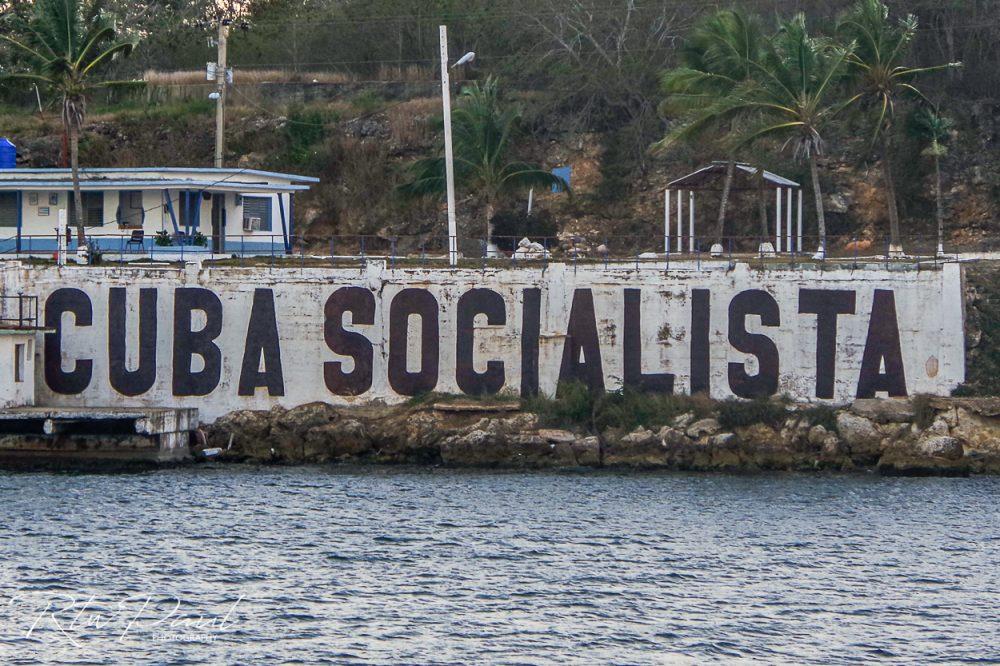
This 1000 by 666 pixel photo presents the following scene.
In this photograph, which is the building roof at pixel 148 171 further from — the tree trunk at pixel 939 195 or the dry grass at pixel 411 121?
the tree trunk at pixel 939 195

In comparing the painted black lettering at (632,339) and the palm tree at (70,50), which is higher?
the palm tree at (70,50)

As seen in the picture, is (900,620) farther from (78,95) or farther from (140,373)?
(78,95)

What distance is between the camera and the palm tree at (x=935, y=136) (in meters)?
58.3

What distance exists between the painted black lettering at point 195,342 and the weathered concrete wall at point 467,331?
39 mm

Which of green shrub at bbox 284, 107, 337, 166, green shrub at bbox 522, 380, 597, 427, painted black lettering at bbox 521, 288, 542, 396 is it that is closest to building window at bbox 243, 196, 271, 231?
painted black lettering at bbox 521, 288, 542, 396

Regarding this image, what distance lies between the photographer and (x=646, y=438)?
41.1 meters

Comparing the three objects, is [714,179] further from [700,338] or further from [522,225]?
[700,338]

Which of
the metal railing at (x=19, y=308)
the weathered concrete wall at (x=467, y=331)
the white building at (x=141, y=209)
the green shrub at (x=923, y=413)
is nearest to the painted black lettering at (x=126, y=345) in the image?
the weathered concrete wall at (x=467, y=331)

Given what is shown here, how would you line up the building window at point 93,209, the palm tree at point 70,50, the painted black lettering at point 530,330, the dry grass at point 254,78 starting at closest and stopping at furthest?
the painted black lettering at point 530,330
the palm tree at point 70,50
the building window at point 93,209
the dry grass at point 254,78

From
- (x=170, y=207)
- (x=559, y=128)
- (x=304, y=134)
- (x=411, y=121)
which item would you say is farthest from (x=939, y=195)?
(x=170, y=207)

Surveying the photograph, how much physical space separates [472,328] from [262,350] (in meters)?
5.81

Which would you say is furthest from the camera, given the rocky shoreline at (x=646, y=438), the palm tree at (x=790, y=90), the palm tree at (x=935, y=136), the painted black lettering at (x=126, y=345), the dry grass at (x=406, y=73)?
the dry grass at (x=406, y=73)

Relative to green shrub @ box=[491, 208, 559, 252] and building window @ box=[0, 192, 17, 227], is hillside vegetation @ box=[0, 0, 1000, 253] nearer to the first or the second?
green shrub @ box=[491, 208, 559, 252]

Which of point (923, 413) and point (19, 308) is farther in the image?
point (19, 308)
